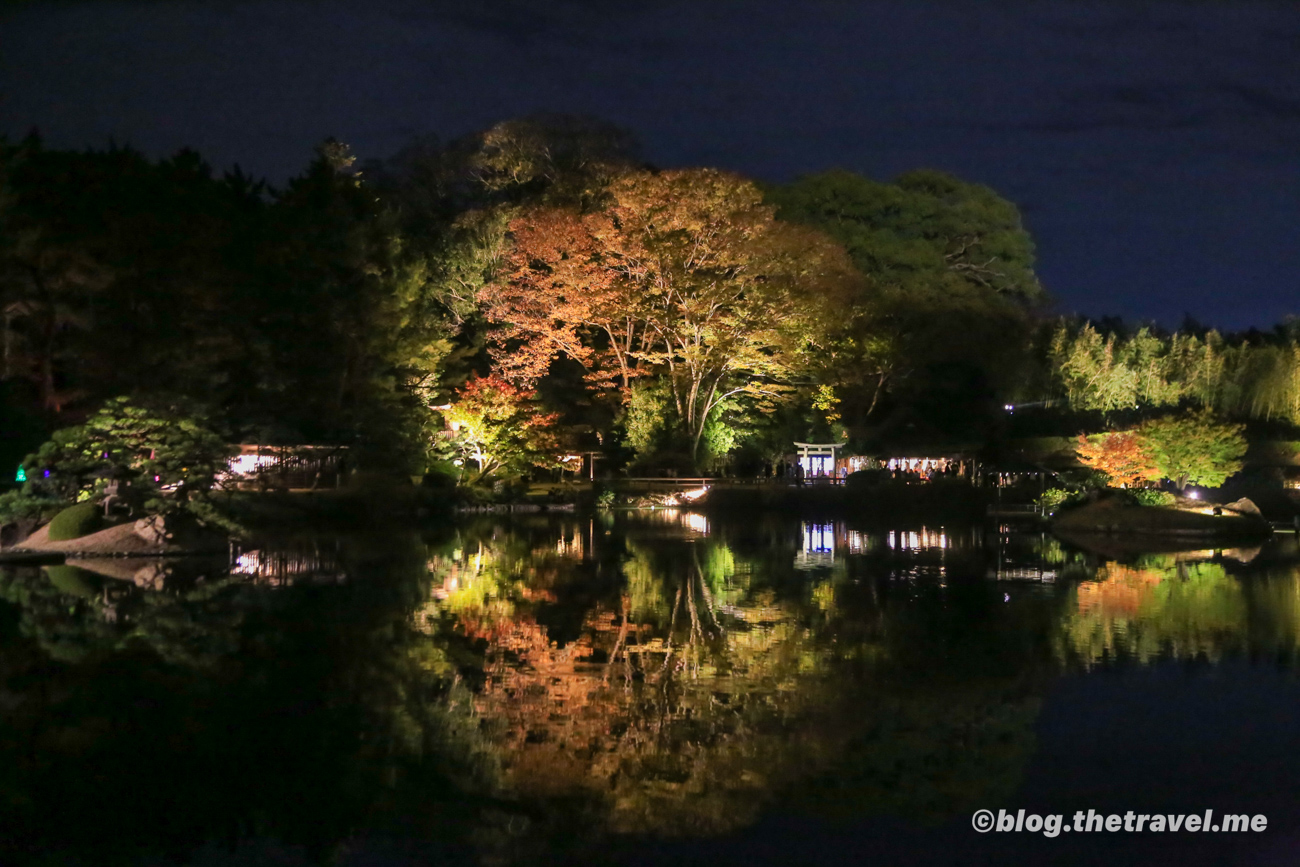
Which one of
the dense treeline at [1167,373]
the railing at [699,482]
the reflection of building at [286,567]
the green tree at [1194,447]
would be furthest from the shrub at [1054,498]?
the reflection of building at [286,567]

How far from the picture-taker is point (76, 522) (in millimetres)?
18016

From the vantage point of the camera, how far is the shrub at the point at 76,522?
1794 cm

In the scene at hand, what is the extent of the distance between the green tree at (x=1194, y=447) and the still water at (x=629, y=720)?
12.8m

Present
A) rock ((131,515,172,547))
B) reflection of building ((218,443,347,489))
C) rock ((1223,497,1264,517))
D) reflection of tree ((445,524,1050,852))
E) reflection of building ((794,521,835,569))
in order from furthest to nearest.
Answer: reflection of building ((218,443,347,489)) < rock ((1223,497,1264,517)) < reflection of building ((794,521,835,569)) < rock ((131,515,172,547)) < reflection of tree ((445,524,1050,852))

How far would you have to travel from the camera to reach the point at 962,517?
3133cm

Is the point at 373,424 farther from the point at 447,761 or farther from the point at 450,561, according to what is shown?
the point at 447,761

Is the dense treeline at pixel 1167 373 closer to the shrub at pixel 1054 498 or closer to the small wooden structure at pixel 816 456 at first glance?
the small wooden structure at pixel 816 456

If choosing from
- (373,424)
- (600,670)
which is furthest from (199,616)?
(373,424)

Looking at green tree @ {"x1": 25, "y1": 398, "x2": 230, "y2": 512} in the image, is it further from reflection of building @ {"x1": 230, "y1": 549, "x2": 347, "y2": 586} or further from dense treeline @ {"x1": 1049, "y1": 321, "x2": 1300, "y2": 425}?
dense treeline @ {"x1": 1049, "y1": 321, "x2": 1300, "y2": 425}

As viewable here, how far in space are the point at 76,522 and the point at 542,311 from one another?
19.8 m

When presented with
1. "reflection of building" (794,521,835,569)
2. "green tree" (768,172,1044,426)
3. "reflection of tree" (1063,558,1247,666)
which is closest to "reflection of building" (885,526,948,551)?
"reflection of building" (794,521,835,569)

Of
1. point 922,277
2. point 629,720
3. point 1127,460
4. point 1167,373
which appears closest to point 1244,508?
point 1127,460

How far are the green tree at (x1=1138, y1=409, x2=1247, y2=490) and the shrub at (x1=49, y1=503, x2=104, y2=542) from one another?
2241cm

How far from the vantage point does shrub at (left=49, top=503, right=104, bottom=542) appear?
17.9m
